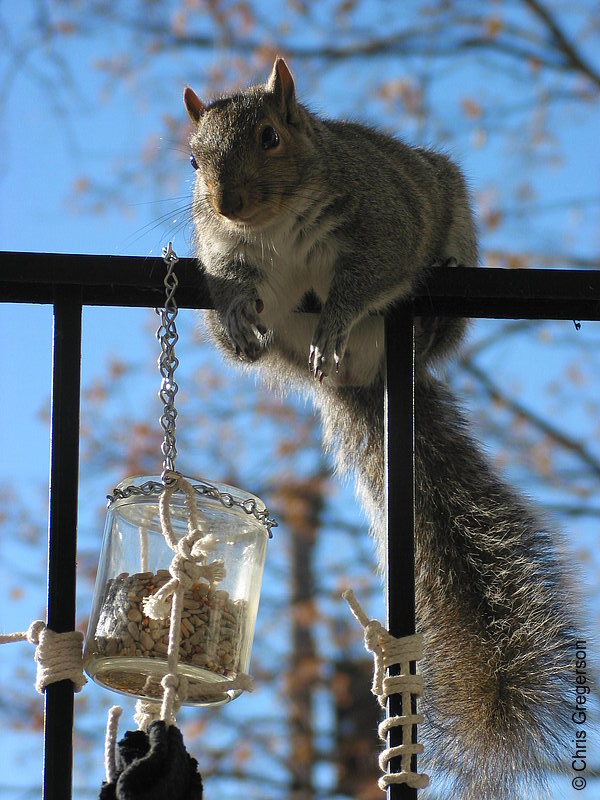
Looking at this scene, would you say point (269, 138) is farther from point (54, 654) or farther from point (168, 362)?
point (54, 654)

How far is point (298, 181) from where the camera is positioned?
203 centimetres

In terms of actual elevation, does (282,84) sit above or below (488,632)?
above

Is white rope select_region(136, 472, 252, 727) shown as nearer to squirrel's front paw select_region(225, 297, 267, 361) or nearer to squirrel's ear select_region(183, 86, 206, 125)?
squirrel's front paw select_region(225, 297, 267, 361)

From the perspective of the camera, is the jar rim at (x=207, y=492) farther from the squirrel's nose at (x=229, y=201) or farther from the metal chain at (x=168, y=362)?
the squirrel's nose at (x=229, y=201)

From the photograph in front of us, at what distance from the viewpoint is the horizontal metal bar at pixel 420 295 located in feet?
4.51

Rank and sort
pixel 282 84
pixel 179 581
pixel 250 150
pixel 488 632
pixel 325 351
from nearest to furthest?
pixel 179 581 → pixel 488 632 → pixel 325 351 → pixel 250 150 → pixel 282 84

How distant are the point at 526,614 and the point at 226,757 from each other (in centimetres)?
421

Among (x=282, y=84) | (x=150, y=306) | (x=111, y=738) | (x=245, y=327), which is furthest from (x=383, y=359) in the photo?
(x=111, y=738)

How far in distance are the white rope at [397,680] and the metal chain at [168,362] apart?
9.6 inches

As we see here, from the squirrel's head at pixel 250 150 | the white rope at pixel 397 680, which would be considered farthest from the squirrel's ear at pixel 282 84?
the white rope at pixel 397 680

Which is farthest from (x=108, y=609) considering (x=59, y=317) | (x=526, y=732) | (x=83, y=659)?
(x=526, y=732)

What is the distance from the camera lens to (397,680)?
3.97 ft

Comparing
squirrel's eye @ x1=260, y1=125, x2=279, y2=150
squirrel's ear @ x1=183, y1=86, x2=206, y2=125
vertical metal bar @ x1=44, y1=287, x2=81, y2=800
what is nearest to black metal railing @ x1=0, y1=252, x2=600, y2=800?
vertical metal bar @ x1=44, y1=287, x2=81, y2=800

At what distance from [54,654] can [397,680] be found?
35 centimetres
